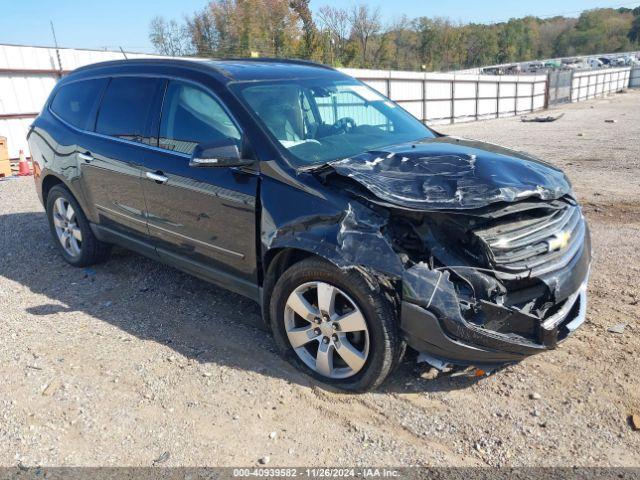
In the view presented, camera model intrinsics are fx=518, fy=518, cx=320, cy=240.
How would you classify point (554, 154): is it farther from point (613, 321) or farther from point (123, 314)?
point (123, 314)

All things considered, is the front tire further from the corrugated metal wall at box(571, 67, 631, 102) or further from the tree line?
the corrugated metal wall at box(571, 67, 631, 102)

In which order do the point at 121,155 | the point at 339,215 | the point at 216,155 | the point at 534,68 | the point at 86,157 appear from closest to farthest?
the point at 339,215, the point at 216,155, the point at 121,155, the point at 86,157, the point at 534,68

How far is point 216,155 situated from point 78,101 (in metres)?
2.60

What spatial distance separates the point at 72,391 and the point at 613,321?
384 cm

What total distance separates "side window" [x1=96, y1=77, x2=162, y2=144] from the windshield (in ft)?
3.16

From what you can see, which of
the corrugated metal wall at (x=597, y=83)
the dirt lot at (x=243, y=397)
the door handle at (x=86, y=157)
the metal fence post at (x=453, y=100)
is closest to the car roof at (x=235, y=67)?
the door handle at (x=86, y=157)

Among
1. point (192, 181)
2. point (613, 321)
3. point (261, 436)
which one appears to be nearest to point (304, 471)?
point (261, 436)

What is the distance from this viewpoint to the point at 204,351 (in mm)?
3705

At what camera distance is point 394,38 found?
66.2 m

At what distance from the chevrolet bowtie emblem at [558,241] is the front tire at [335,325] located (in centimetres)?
104

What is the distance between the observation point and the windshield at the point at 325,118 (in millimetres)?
3553

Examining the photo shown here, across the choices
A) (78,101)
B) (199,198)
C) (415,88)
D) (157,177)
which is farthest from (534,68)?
(199,198)

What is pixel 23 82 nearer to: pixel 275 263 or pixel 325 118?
pixel 325 118

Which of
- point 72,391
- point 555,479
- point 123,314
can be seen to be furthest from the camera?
point 123,314
